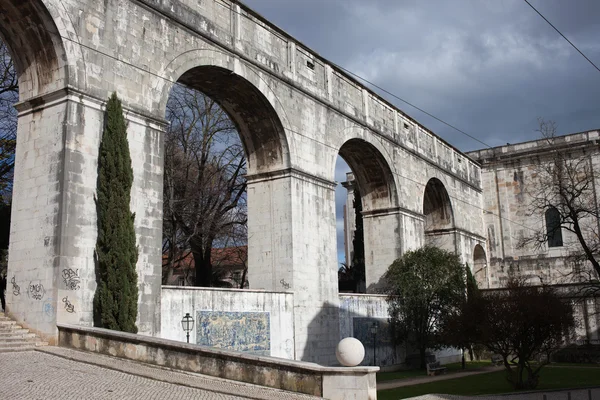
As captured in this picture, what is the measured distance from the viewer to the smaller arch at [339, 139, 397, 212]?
27031mm

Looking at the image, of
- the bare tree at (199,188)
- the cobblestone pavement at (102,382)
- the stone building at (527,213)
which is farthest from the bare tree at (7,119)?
the stone building at (527,213)

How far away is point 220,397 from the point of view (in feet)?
29.8

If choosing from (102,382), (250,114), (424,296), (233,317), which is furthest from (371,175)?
(102,382)

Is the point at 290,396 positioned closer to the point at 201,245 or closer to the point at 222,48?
the point at 222,48

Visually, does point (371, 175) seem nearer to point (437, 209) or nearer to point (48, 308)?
point (437, 209)

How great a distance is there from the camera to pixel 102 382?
31.1ft

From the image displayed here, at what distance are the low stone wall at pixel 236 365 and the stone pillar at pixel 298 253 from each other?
29.2 feet

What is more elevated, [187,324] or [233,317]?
[233,317]

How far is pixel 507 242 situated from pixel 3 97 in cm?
2891

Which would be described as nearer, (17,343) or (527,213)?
(17,343)

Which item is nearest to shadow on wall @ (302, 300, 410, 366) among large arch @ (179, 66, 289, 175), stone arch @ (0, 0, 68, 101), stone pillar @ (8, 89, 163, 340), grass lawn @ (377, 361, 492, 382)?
grass lawn @ (377, 361, 492, 382)

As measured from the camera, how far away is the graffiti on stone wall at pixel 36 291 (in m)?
13.1

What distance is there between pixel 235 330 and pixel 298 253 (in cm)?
413

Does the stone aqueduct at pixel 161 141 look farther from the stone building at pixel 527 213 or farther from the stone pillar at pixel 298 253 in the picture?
the stone building at pixel 527 213
